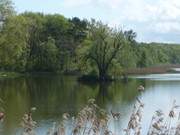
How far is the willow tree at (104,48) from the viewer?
2825 inches

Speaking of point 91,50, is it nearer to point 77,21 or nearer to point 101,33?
point 101,33

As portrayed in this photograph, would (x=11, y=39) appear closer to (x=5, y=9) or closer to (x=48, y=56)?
(x=5, y=9)

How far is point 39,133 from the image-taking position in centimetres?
2138

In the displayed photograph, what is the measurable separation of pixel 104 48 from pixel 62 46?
27.3 meters

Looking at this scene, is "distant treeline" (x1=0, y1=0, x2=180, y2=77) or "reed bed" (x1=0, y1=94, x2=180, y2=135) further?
"distant treeline" (x1=0, y1=0, x2=180, y2=77)

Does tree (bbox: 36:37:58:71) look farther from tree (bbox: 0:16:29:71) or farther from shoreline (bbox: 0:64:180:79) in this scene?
tree (bbox: 0:16:29:71)

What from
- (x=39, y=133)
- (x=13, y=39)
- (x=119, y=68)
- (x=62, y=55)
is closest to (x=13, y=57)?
(x=13, y=39)

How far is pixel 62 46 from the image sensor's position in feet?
324

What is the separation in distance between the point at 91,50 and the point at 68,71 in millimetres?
22320

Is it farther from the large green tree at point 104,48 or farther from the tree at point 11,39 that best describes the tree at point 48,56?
the large green tree at point 104,48

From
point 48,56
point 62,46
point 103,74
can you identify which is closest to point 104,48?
point 103,74

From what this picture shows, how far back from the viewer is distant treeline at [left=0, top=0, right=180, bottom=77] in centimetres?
7244

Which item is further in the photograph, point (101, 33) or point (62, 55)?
point (62, 55)

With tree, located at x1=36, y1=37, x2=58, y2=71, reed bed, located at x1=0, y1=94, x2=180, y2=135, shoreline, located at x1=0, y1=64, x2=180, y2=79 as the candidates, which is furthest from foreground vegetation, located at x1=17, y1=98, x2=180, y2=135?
tree, located at x1=36, y1=37, x2=58, y2=71
